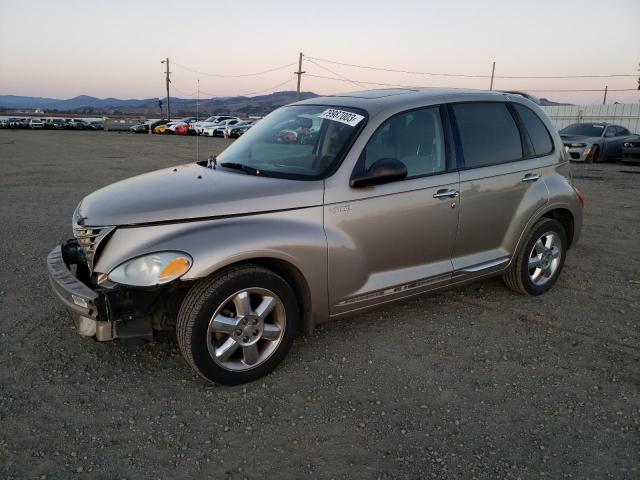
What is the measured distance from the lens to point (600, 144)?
17484 mm

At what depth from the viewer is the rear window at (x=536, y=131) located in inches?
182

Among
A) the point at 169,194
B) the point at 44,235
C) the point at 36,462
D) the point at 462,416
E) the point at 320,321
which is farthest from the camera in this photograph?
the point at 44,235

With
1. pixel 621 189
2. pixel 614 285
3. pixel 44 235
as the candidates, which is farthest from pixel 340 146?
pixel 621 189

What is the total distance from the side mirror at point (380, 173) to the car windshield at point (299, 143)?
21 centimetres

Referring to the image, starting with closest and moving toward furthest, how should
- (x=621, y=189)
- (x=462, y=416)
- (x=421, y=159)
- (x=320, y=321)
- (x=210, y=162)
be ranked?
(x=462, y=416) → (x=320, y=321) → (x=421, y=159) → (x=210, y=162) → (x=621, y=189)

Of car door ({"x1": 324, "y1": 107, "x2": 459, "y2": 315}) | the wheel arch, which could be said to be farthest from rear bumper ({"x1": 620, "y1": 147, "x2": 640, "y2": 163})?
car door ({"x1": 324, "y1": 107, "x2": 459, "y2": 315})

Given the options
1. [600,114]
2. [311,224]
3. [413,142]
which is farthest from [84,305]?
[600,114]

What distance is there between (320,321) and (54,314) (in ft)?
7.59

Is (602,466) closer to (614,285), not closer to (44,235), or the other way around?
(614,285)

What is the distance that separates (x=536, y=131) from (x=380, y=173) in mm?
2133

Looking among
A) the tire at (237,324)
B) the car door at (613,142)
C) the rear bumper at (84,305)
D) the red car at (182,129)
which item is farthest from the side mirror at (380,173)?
the red car at (182,129)

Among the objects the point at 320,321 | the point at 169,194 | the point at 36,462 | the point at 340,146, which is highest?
the point at 340,146

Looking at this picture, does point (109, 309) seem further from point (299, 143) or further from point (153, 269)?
point (299, 143)

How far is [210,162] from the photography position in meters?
4.18
